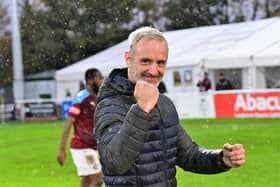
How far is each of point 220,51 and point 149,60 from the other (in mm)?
23341

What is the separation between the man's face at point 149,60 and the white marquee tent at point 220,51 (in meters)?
19.7

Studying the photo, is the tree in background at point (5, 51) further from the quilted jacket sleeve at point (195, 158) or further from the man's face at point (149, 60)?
the man's face at point (149, 60)

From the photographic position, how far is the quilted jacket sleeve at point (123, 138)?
8.98 ft

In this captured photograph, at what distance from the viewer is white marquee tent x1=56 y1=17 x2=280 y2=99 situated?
24203 mm

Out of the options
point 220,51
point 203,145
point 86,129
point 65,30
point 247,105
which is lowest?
point 203,145

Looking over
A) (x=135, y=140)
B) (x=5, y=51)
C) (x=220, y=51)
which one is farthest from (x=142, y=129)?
(x=5, y=51)

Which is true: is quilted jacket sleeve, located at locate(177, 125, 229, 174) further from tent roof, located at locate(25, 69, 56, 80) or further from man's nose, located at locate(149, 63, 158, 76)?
tent roof, located at locate(25, 69, 56, 80)

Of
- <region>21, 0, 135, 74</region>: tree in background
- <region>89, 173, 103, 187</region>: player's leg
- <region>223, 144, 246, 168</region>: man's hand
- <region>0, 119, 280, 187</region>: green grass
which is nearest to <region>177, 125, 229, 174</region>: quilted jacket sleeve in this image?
<region>223, 144, 246, 168</region>: man's hand

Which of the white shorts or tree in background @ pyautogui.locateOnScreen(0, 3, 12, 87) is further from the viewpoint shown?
tree in background @ pyautogui.locateOnScreen(0, 3, 12, 87)

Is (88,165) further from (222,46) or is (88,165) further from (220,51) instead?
(222,46)

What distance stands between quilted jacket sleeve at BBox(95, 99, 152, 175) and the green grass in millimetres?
6382

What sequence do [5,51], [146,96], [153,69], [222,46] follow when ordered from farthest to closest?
[5,51], [222,46], [153,69], [146,96]

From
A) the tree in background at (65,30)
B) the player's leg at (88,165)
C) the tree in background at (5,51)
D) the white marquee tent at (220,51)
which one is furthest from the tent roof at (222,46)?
the player's leg at (88,165)

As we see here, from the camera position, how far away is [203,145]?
45.8 ft
